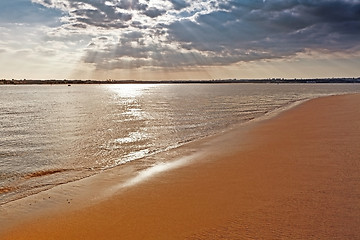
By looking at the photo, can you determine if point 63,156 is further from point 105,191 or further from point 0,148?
point 105,191

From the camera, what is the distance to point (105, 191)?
9.09 m

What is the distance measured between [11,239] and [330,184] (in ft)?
24.9

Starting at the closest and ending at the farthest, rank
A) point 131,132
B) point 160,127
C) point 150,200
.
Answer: point 150,200 → point 131,132 → point 160,127

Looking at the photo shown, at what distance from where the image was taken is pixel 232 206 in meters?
6.82

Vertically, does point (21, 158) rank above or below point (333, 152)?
below

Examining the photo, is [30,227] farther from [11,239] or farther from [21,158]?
[21,158]

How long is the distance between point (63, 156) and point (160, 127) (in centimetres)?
1055

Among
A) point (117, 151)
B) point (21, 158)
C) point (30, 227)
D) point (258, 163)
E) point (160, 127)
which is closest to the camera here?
point (30, 227)

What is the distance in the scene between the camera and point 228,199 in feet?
24.0

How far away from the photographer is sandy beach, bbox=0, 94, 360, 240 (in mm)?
5695

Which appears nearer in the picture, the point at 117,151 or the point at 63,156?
the point at 63,156

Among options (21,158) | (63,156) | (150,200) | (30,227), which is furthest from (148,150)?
(30,227)

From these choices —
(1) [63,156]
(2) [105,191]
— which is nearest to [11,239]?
(2) [105,191]

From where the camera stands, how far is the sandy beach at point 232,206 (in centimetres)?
570
